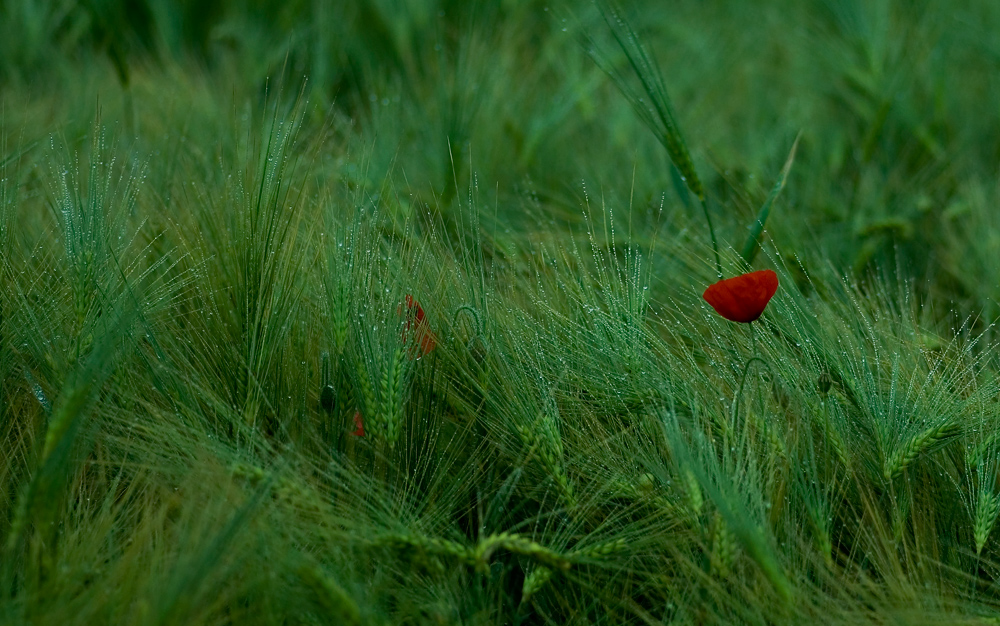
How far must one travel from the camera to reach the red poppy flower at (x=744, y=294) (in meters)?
0.80

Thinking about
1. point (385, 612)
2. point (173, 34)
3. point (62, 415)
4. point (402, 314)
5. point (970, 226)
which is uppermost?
point (173, 34)

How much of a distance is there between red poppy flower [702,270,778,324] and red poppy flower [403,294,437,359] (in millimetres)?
234

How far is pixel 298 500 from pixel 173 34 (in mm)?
1219

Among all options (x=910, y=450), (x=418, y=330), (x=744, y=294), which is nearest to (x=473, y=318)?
(x=418, y=330)

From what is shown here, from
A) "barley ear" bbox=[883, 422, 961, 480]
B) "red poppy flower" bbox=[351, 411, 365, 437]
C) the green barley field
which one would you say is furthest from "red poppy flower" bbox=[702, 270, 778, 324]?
"red poppy flower" bbox=[351, 411, 365, 437]

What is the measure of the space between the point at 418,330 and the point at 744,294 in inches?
10.7

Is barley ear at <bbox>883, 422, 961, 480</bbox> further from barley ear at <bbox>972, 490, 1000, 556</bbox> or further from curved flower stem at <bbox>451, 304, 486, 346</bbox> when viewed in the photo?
curved flower stem at <bbox>451, 304, 486, 346</bbox>

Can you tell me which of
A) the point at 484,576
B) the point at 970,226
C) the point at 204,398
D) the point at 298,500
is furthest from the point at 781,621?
the point at 970,226

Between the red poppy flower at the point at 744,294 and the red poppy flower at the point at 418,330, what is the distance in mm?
234

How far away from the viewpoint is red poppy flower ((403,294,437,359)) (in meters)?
0.83

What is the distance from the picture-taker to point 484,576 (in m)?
0.76

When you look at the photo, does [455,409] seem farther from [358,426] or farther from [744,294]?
[744,294]

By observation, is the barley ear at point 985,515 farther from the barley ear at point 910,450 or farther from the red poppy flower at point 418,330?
the red poppy flower at point 418,330

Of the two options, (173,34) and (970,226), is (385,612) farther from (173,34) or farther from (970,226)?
(173,34)
